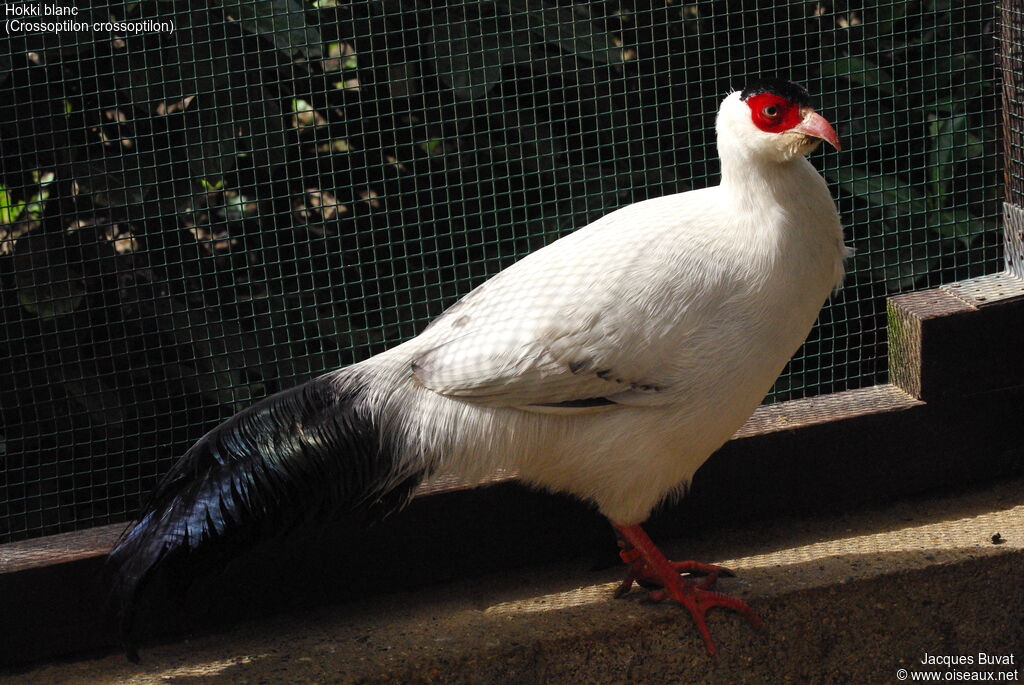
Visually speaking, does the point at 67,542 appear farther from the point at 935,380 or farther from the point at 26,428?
the point at 935,380

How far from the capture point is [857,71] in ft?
10.0

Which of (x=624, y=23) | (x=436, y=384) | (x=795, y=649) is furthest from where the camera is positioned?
(x=624, y=23)

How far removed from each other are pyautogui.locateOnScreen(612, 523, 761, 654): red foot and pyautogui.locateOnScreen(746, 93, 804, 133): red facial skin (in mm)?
959

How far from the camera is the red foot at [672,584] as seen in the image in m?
2.57

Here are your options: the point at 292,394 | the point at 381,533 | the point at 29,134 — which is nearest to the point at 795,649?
the point at 381,533

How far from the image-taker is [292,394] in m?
2.52

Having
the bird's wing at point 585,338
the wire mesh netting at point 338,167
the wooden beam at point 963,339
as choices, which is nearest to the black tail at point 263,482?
the bird's wing at point 585,338

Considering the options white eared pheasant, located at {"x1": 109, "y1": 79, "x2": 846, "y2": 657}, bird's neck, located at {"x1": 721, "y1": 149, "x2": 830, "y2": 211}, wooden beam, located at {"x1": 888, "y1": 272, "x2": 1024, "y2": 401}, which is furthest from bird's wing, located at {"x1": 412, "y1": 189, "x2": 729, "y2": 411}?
wooden beam, located at {"x1": 888, "y1": 272, "x2": 1024, "y2": 401}

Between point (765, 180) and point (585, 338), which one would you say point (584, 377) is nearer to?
point (585, 338)

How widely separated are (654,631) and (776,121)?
1170 mm

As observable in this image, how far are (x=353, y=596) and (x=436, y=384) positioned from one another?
0.73 m

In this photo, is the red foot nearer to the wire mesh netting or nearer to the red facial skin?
the wire mesh netting

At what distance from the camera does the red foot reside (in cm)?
257

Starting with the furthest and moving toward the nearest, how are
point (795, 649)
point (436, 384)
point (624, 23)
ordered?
1. point (624, 23)
2. point (795, 649)
3. point (436, 384)
